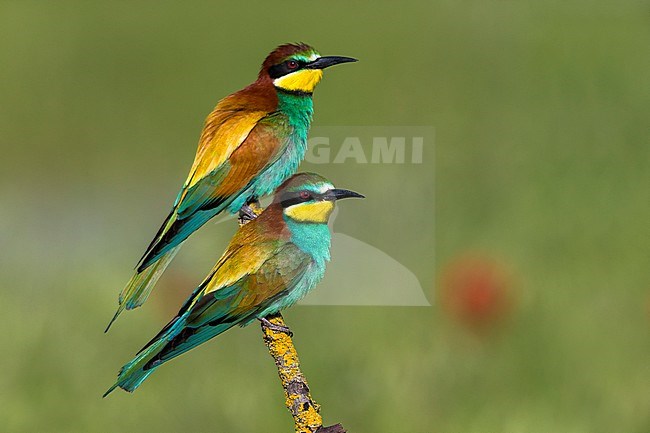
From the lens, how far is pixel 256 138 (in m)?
1.63

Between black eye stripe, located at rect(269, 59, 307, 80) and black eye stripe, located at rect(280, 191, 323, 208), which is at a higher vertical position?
black eye stripe, located at rect(269, 59, 307, 80)

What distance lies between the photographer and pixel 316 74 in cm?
168

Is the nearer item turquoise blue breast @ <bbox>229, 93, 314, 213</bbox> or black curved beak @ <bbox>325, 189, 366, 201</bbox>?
black curved beak @ <bbox>325, 189, 366, 201</bbox>

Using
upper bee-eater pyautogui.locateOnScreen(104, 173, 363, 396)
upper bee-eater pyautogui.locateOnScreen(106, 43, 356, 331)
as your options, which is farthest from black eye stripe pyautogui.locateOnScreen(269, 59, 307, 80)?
upper bee-eater pyautogui.locateOnScreen(104, 173, 363, 396)

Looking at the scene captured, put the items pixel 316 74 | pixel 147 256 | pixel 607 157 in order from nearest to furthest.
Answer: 1. pixel 147 256
2. pixel 316 74
3. pixel 607 157

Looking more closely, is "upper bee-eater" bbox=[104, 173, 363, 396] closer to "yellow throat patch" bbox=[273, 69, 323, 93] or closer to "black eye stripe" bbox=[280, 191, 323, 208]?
"black eye stripe" bbox=[280, 191, 323, 208]

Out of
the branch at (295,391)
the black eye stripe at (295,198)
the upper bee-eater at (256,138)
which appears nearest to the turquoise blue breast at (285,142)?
the upper bee-eater at (256,138)

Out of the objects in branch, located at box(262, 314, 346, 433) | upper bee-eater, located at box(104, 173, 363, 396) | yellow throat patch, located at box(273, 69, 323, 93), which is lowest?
branch, located at box(262, 314, 346, 433)

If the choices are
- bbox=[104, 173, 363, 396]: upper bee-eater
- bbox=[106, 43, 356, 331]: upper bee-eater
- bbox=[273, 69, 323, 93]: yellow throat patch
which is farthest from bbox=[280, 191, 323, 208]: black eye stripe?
bbox=[273, 69, 323, 93]: yellow throat patch

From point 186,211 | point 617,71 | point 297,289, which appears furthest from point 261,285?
point 617,71

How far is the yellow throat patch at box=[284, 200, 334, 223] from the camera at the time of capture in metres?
1.55

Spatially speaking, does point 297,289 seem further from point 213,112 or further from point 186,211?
point 213,112

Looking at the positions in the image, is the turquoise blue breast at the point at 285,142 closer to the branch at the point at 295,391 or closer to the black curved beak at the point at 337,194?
the black curved beak at the point at 337,194

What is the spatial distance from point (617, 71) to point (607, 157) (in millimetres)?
628
